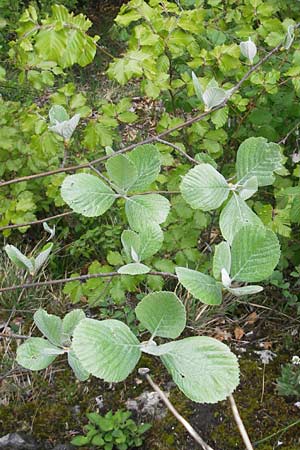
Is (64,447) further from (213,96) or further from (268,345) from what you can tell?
(213,96)

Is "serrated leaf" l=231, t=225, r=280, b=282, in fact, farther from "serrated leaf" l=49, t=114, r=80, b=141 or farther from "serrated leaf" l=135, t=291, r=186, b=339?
"serrated leaf" l=49, t=114, r=80, b=141

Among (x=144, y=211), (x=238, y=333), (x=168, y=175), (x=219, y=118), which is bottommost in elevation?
(x=238, y=333)

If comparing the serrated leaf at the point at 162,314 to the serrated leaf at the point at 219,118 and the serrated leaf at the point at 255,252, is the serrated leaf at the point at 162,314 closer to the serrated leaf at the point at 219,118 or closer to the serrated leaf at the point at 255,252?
the serrated leaf at the point at 255,252

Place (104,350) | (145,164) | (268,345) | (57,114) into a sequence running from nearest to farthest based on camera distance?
(104,350) → (145,164) → (57,114) → (268,345)

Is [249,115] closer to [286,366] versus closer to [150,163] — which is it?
[286,366]

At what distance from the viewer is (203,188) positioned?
23.5 inches

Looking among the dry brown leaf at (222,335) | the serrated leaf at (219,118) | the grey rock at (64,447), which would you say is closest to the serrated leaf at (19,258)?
the serrated leaf at (219,118)

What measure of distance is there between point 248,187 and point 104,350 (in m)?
0.28

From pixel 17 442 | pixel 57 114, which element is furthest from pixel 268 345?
pixel 57 114

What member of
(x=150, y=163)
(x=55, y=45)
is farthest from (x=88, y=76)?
(x=150, y=163)

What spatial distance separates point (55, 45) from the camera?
1615mm

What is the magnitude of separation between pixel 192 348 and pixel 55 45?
1327 millimetres

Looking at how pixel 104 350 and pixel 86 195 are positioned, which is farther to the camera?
pixel 86 195

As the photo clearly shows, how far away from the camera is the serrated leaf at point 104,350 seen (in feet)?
1.42
